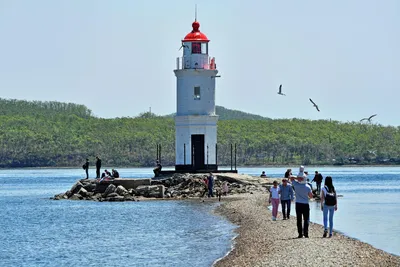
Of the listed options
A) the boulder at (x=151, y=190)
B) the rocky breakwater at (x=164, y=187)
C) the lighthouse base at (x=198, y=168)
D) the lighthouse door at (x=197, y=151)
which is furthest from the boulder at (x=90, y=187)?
the lighthouse door at (x=197, y=151)

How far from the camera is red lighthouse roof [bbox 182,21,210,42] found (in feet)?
157

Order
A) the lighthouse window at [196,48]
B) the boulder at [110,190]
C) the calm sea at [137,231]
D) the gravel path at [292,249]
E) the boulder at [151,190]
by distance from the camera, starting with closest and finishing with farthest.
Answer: the gravel path at [292,249] < the calm sea at [137,231] < the boulder at [151,190] < the boulder at [110,190] < the lighthouse window at [196,48]

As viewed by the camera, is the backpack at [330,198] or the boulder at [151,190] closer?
the backpack at [330,198]

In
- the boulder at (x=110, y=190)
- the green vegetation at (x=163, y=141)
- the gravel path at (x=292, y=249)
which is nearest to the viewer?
the gravel path at (x=292, y=249)

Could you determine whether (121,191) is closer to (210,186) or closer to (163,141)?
(210,186)

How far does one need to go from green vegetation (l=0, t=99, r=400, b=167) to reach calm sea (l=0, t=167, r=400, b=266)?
10279 cm

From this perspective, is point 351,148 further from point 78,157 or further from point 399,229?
point 399,229

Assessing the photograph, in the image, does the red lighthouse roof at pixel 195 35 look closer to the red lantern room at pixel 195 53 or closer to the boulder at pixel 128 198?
the red lantern room at pixel 195 53

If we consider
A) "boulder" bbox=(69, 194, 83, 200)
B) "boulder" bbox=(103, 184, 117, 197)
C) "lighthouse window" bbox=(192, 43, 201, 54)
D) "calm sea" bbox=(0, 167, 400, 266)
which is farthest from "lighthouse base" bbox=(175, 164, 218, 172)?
"lighthouse window" bbox=(192, 43, 201, 54)

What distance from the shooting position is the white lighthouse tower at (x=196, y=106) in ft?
156

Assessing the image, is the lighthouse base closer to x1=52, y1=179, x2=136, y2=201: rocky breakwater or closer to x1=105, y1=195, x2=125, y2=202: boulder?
x1=52, y1=179, x2=136, y2=201: rocky breakwater

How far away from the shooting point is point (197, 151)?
47.8 metres

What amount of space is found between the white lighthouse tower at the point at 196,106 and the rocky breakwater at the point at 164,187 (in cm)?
140

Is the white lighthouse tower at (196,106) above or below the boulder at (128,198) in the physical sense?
above
